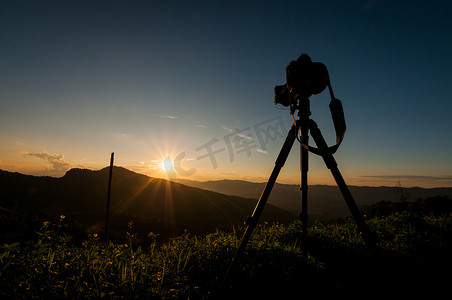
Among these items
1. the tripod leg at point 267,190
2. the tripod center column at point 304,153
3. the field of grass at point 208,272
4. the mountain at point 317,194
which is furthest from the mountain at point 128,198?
the mountain at point 317,194

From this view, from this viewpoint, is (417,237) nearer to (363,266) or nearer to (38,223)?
(363,266)

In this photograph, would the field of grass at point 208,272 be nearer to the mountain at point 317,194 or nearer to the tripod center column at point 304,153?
the tripod center column at point 304,153

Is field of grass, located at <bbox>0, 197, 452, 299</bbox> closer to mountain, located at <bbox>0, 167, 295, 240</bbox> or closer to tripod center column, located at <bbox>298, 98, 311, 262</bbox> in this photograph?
tripod center column, located at <bbox>298, 98, 311, 262</bbox>

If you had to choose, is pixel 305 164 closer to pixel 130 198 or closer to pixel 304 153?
pixel 304 153

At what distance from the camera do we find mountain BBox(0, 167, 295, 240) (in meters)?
38.5

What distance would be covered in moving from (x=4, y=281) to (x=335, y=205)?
143 meters

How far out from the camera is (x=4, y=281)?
2162 mm

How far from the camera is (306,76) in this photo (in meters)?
2.22

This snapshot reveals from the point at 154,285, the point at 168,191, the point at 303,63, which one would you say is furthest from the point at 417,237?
the point at 168,191

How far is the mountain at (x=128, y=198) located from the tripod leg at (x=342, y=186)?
34.5 meters

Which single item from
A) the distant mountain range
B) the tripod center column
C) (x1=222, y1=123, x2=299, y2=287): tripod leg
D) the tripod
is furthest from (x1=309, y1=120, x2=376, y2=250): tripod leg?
the distant mountain range

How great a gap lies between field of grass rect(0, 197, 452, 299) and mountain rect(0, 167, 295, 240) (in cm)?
3269

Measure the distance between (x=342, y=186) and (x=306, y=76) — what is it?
1.23m

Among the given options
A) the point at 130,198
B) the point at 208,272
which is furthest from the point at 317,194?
the point at 208,272
